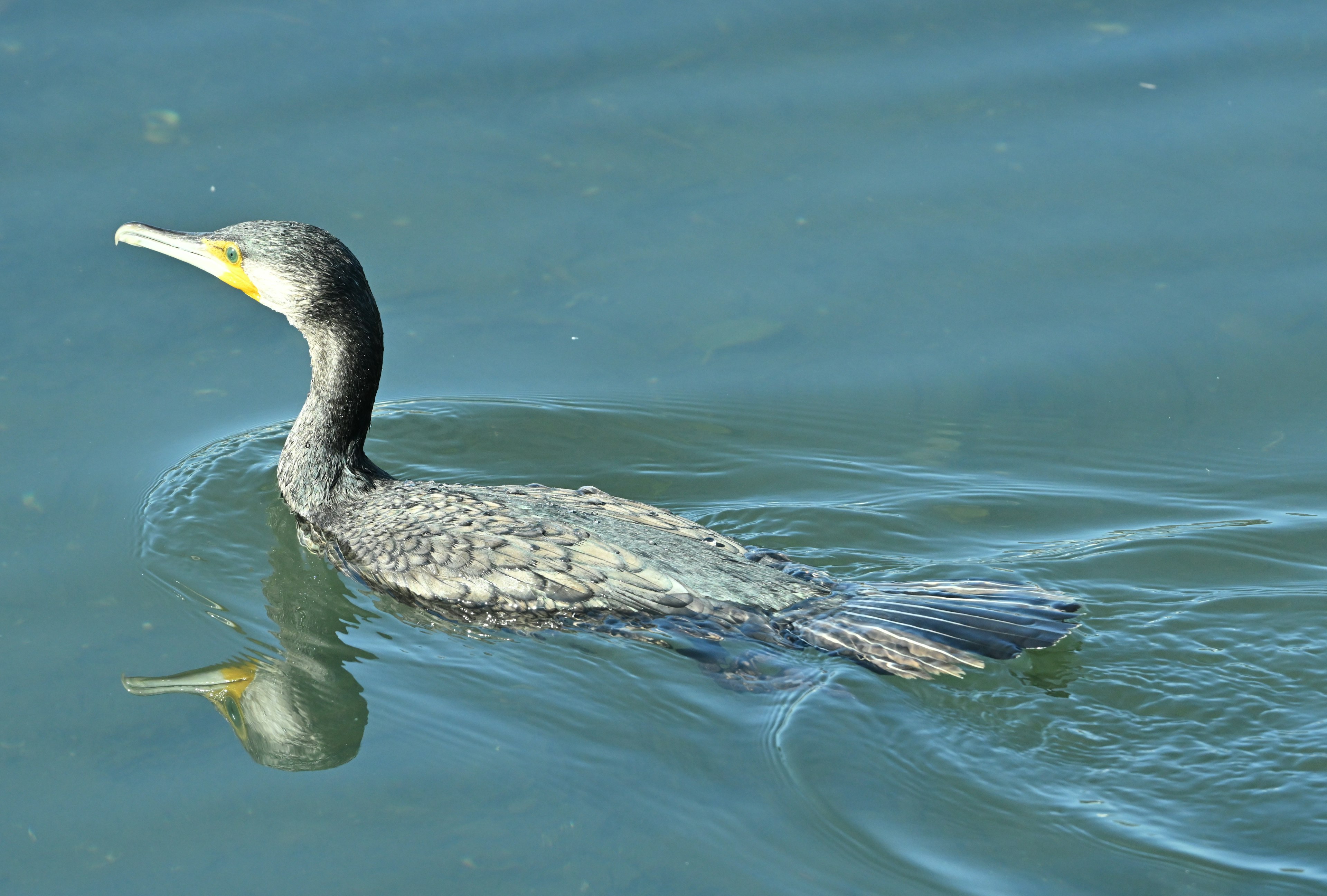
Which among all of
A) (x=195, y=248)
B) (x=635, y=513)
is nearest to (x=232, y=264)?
(x=195, y=248)

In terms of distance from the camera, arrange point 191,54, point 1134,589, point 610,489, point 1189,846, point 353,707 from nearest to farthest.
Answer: point 1189,846, point 353,707, point 1134,589, point 610,489, point 191,54

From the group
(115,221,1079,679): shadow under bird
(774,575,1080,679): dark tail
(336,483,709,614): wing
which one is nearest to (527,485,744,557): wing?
(115,221,1079,679): shadow under bird

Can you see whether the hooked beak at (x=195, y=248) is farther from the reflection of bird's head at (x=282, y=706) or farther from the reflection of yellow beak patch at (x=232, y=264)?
the reflection of bird's head at (x=282, y=706)

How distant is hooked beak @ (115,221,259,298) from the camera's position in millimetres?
7461

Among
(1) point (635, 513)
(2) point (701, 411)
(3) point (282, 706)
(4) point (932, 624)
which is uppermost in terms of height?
(2) point (701, 411)

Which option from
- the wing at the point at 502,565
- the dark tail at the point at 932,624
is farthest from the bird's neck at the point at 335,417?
the dark tail at the point at 932,624

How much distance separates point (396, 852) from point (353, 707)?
1096mm

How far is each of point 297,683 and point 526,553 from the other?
4.21 ft

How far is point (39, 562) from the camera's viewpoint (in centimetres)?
748

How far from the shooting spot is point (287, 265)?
23.9 feet

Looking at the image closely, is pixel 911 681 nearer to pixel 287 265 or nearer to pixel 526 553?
pixel 526 553

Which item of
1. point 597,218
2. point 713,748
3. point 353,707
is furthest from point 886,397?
point 353,707

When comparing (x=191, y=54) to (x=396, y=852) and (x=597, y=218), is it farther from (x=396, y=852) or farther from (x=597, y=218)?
(x=396, y=852)

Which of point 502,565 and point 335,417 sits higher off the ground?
point 335,417
